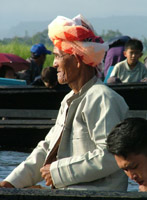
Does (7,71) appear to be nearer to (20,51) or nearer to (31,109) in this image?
(31,109)

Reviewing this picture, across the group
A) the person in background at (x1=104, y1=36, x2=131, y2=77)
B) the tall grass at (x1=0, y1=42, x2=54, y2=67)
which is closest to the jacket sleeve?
the person in background at (x1=104, y1=36, x2=131, y2=77)

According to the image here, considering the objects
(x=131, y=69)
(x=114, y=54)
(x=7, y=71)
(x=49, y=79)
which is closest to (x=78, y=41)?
(x=49, y=79)

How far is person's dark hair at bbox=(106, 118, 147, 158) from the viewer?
11.2ft

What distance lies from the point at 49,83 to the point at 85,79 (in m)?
6.48

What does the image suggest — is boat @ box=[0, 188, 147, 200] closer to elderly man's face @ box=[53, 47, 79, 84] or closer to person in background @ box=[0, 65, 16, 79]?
elderly man's face @ box=[53, 47, 79, 84]

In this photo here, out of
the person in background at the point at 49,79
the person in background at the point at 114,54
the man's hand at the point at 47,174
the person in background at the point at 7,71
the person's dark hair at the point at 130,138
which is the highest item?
the person's dark hair at the point at 130,138

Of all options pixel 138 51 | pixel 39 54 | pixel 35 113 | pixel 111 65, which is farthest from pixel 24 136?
pixel 39 54

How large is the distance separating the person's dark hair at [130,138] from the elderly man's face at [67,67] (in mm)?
895

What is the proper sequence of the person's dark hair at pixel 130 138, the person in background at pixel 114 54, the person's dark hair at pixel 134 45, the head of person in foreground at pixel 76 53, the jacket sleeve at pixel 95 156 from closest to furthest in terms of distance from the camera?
the person's dark hair at pixel 130 138 → the jacket sleeve at pixel 95 156 → the head of person in foreground at pixel 76 53 → the person's dark hair at pixel 134 45 → the person in background at pixel 114 54

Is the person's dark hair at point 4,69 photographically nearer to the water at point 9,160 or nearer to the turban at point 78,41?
the water at point 9,160

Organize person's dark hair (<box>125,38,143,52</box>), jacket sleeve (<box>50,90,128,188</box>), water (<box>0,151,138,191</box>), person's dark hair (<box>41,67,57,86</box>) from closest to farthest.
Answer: jacket sleeve (<box>50,90,128,188</box>) → water (<box>0,151,138,191</box>) → person's dark hair (<box>41,67,57,86</box>) → person's dark hair (<box>125,38,143,52</box>)

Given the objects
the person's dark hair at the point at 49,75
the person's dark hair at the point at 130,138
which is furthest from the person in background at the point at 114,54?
the person's dark hair at the point at 130,138

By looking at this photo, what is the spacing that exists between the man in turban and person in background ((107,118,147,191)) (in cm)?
44

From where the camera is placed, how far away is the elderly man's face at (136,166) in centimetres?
345
